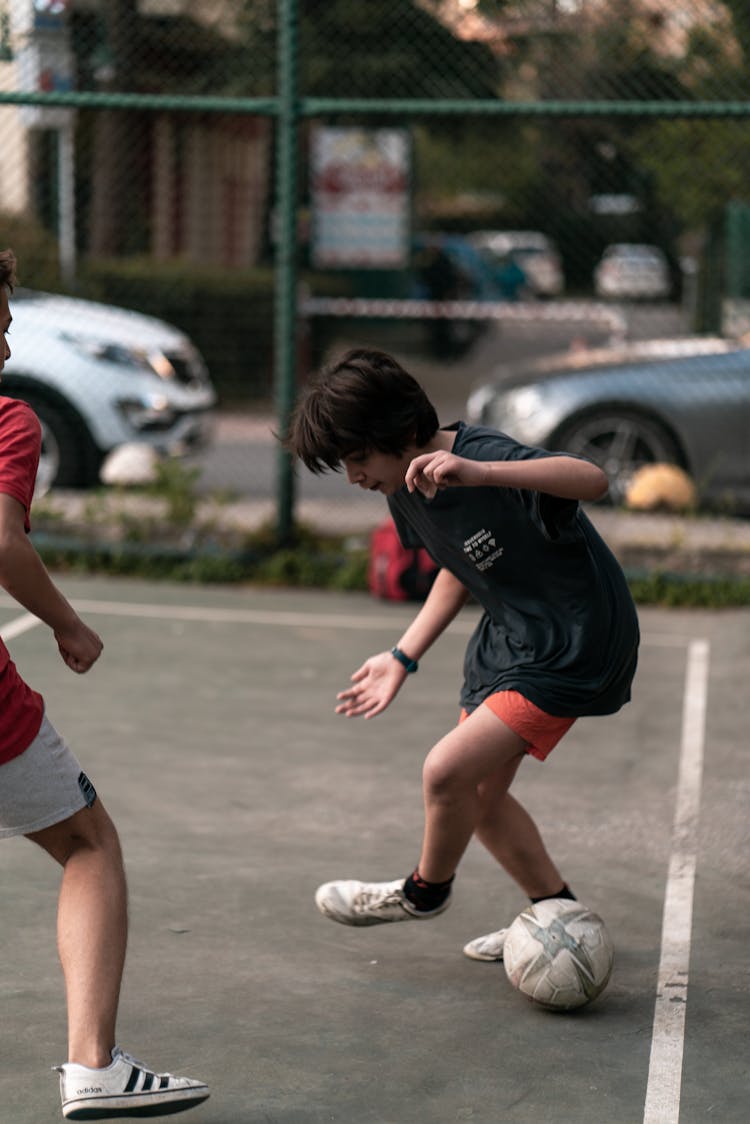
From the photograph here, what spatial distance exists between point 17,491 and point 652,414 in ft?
24.8

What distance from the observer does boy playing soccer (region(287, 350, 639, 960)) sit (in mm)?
3678

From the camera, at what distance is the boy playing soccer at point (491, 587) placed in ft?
12.1

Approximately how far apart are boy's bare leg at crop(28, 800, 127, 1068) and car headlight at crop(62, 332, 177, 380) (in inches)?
305

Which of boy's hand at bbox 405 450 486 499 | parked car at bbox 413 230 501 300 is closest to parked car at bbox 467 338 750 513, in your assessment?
boy's hand at bbox 405 450 486 499

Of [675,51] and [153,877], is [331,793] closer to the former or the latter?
[153,877]

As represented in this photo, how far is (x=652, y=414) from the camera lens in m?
10.3

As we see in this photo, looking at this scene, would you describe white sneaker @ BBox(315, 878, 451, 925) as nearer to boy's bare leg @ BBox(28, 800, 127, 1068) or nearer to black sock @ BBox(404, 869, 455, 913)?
black sock @ BBox(404, 869, 455, 913)

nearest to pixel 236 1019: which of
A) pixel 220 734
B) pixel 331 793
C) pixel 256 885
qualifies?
pixel 256 885

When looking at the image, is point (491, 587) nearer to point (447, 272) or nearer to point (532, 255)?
point (447, 272)

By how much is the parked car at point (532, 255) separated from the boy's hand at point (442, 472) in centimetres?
2771

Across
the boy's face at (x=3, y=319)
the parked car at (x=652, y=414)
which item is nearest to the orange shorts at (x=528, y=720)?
the boy's face at (x=3, y=319)

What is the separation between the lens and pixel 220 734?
252 inches

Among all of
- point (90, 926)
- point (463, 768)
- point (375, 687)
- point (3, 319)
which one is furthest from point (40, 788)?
point (375, 687)

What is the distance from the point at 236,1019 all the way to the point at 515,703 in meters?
0.97
